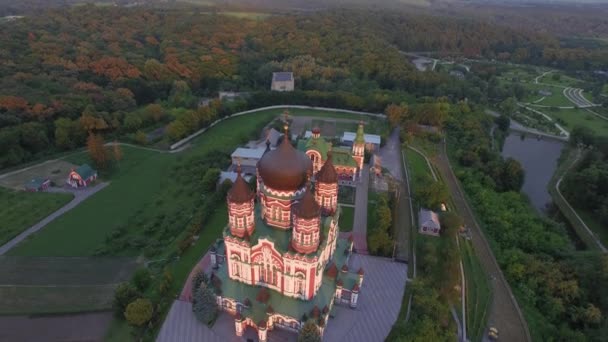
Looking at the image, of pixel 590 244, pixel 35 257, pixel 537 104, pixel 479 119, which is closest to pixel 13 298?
pixel 35 257

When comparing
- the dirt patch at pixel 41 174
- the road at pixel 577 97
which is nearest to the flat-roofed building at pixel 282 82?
the dirt patch at pixel 41 174

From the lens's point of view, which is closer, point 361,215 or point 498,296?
point 498,296

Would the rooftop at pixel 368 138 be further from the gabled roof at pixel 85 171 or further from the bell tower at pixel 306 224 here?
the gabled roof at pixel 85 171

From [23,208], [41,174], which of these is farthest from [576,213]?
[41,174]

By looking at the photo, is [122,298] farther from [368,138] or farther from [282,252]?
[368,138]

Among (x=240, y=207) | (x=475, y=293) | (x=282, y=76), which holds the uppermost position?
(x=282, y=76)

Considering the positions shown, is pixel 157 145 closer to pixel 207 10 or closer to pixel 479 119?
pixel 479 119
